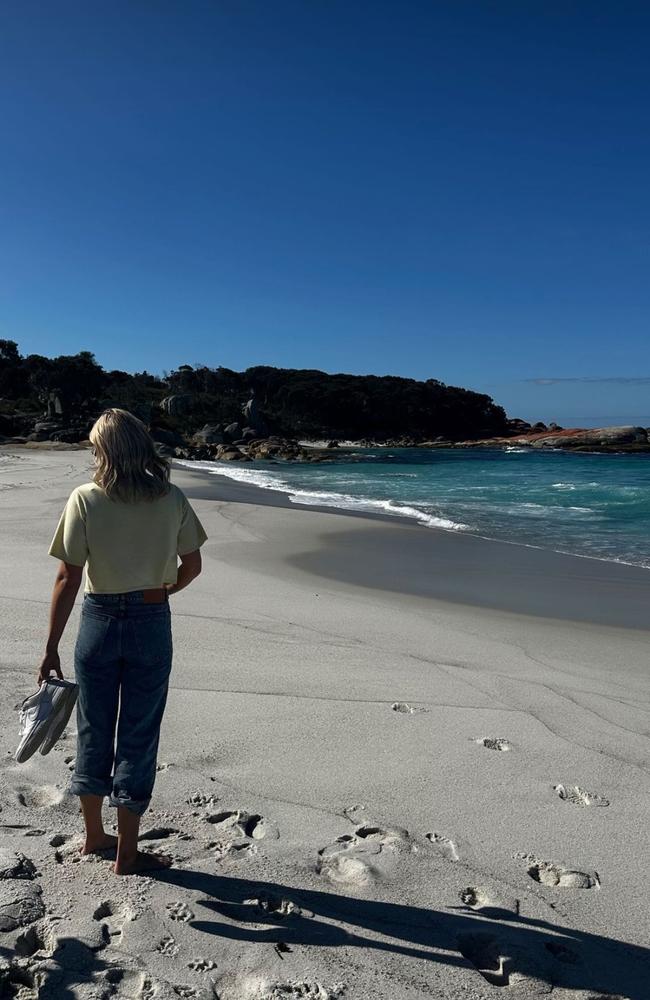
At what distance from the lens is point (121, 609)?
2627mm

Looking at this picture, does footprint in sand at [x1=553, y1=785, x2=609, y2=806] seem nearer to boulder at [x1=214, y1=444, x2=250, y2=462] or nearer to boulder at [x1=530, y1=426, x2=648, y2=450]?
boulder at [x1=214, y1=444, x2=250, y2=462]

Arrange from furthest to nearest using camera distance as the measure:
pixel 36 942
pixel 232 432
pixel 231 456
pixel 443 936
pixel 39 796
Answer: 1. pixel 232 432
2. pixel 231 456
3. pixel 39 796
4. pixel 443 936
5. pixel 36 942

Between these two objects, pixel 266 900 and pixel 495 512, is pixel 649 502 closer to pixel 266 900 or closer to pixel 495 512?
pixel 495 512

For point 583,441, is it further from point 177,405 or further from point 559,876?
point 559,876

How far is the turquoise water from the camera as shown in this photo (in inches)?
539

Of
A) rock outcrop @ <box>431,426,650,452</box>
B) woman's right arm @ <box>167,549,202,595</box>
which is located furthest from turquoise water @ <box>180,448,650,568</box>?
rock outcrop @ <box>431,426,650,452</box>

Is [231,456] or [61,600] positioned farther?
[231,456]

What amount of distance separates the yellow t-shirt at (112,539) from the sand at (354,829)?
3.74 ft

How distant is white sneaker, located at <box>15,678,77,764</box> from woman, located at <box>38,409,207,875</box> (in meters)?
0.07

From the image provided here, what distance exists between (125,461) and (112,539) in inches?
11.9

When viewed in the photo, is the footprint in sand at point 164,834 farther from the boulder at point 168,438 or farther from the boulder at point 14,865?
the boulder at point 168,438

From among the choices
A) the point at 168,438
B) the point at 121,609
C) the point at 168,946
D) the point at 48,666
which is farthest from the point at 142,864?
the point at 168,438

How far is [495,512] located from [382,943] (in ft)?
53.7

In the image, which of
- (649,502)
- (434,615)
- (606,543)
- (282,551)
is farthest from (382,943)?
(649,502)
